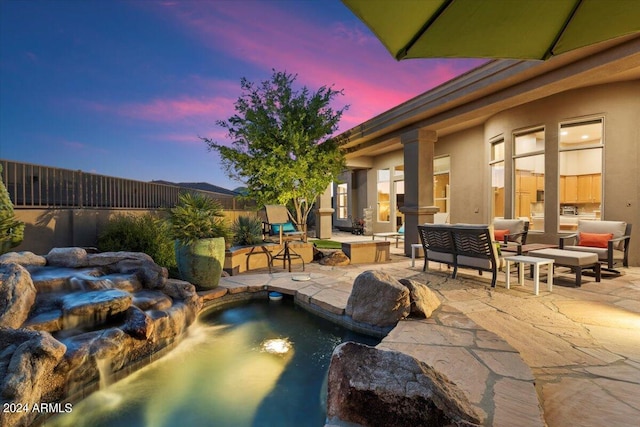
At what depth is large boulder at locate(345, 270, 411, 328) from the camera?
10.4 feet

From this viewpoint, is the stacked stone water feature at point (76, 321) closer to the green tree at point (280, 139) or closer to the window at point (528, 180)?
the green tree at point (280, 139)

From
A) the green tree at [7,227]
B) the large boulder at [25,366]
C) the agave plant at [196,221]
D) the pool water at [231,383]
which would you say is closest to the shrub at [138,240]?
the agave plant at [196,221]

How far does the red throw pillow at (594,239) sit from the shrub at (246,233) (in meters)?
7.01

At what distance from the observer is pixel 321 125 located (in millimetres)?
7871

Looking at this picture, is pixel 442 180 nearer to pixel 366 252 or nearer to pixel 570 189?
pixel 570 189

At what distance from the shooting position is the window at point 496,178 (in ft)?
28.1

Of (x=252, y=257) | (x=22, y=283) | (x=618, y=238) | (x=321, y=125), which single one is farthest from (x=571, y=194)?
(x=22, y=283)

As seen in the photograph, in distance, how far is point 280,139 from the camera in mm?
7539

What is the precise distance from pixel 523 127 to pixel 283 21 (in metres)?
6.81

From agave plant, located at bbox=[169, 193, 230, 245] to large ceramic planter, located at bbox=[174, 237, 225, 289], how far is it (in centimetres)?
12

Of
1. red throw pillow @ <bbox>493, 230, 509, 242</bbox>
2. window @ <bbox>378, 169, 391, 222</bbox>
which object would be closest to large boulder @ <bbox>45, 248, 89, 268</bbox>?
red throw pillow @ <bbox>493, 230, 509, 242</bbox>

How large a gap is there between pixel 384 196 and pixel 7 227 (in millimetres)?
12191

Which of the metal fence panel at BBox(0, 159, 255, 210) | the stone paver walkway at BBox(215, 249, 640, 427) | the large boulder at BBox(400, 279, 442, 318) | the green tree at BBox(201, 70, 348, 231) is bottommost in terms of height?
the stone paver walkway at BBox(215, 249, 640, 427)

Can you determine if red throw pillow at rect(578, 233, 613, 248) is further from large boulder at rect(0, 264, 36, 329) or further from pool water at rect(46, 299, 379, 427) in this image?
large boulder at rect(0, 264, 36, 329)
